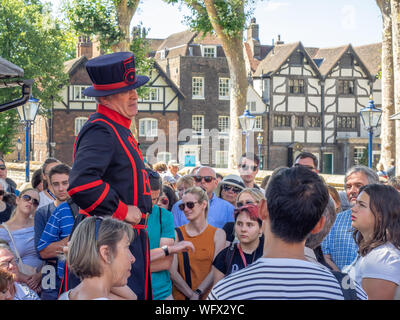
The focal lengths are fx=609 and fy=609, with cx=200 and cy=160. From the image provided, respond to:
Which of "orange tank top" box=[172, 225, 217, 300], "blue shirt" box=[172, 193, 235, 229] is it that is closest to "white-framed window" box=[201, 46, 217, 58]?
"blue shirt" box=[172, 193, 235, 229]

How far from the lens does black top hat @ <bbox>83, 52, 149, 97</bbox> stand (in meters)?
3.64

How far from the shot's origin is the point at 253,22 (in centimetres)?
5419

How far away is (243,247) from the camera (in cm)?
518

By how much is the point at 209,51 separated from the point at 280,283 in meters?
47.6

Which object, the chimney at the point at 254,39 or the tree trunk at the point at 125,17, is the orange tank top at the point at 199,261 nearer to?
the tree trunk at the point at 125,17

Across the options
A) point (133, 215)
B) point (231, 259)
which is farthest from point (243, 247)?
point (133, 215)

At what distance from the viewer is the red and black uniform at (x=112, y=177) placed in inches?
130

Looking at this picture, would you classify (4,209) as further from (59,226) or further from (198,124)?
(198,124)

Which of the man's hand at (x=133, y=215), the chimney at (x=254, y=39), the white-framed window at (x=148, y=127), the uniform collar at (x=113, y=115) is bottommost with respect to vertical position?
the man's hand at (x=133, y=215)

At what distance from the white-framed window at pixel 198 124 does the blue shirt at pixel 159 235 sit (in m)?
40.6

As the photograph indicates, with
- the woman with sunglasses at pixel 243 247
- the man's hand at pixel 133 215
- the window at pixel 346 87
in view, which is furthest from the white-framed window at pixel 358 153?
the man's hand at pixel 133 215

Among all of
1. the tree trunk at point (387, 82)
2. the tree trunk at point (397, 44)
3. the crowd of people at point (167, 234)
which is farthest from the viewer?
the tree trunk at point (387, 82)
